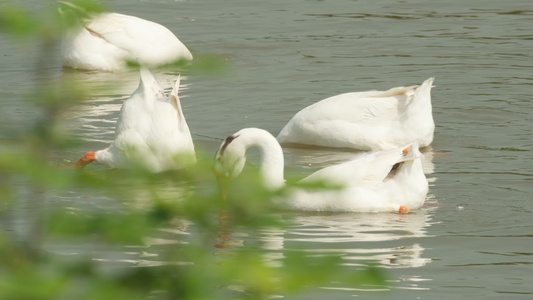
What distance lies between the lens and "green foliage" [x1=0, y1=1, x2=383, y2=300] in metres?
1.69

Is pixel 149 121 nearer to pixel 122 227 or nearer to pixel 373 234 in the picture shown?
pixel 373 234

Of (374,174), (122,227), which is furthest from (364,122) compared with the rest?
(122,227)

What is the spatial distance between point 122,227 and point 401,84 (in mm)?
11181

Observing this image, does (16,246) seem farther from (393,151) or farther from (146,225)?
(393,151)

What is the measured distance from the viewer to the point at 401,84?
41.9 ft

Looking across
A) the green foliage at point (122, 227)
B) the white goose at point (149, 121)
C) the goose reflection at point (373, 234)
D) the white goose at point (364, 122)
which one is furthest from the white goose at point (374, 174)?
the green foliage at point (122, 227)

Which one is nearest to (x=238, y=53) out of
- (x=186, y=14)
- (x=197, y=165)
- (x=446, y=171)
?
(x=186, y=14)

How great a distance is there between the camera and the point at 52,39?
1685 millimetres

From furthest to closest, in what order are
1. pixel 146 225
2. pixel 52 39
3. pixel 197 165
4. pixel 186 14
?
pixel 186 14, pixel 197 165, pixel 146 225, pixel 52 39

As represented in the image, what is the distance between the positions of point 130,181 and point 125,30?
505 inches

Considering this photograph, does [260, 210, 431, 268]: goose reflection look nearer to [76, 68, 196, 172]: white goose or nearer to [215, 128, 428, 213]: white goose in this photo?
[215, 128, 428, 213]: white goose

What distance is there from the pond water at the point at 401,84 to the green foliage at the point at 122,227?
58 mm

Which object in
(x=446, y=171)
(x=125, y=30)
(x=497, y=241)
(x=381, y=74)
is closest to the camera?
(x=497, y=241)

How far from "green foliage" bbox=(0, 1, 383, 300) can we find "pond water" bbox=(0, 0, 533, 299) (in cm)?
6
